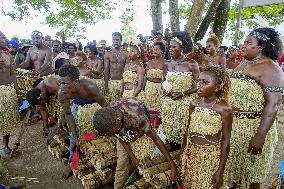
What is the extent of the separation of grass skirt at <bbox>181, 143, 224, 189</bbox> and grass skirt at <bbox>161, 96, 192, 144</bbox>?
156 cm

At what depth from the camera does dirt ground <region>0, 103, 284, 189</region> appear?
441 cm

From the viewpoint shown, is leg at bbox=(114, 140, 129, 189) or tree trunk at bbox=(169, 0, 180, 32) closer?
leg at bbox=(114, 140, 129, 189)

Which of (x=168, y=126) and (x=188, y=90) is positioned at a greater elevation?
(x=188, y=90)

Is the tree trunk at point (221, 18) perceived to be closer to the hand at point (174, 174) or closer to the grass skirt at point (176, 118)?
the grass skirt at point (176, 118)

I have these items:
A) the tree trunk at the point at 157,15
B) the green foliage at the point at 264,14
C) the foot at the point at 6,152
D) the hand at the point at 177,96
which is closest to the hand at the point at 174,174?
the hand at the point at 177,96

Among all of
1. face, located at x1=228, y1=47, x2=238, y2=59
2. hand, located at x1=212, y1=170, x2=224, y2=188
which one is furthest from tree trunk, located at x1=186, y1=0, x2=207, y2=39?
hand, located at x1=212, y1=170, x2=224, y2=188

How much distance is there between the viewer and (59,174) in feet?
15.3

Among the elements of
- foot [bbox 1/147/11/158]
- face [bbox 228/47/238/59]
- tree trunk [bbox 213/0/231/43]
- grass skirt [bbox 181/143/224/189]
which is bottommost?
foot [bbox 1/147/11/158]

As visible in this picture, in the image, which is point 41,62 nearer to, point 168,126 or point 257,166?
point 168,126

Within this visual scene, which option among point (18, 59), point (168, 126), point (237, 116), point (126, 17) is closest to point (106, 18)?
point (126, 17)

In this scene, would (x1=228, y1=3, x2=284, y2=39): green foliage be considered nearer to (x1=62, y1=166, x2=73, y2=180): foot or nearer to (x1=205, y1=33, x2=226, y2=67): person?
(x1=205, y1=33, x2=226, y2=67): person

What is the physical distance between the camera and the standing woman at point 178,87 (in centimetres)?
454

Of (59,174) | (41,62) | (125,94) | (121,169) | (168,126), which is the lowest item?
(59,174)

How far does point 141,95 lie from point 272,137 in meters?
3.12
